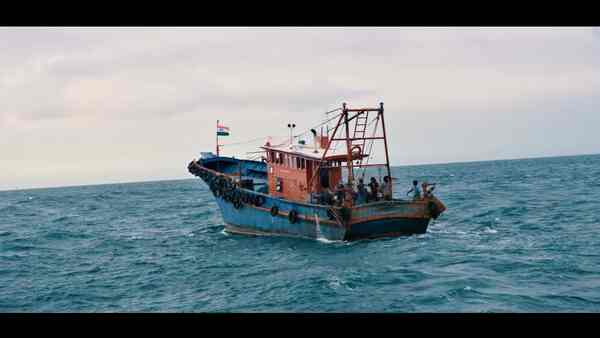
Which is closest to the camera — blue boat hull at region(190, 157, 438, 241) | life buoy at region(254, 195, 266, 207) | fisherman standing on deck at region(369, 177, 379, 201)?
blue boat hull at region(190, 157, 438, 241)

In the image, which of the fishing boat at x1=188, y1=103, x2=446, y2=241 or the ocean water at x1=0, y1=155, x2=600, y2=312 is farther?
the fishing boat at x1=188, y1=103, x2=446, y2=241

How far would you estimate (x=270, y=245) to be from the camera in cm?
2323

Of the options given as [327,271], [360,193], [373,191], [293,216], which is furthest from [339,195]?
[327,271]

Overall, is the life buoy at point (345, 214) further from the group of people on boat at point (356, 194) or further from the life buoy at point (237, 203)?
the life buoy at point (237, 203)

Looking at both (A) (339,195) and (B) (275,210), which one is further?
(B) (275,210)

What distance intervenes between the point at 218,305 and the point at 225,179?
14.0 m

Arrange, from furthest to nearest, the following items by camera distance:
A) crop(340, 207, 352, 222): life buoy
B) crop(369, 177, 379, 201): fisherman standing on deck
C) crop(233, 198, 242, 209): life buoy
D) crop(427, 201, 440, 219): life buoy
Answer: crop(233, 198, 242, 209): life buoy → crop(369, 177, 379, 201): fisherman standing on deck → crop(427, 201, 440, 219): life buoy → crop(340, 207, 352, 222): life buoy

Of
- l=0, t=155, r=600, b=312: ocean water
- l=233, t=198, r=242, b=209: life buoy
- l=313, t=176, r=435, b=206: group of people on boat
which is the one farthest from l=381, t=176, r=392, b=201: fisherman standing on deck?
l=233, t=198, r=242, b=209: life buoy

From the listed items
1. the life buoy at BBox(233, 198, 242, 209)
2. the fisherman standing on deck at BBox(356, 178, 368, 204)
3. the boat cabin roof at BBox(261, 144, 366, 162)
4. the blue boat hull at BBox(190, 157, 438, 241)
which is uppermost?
the boat cabin roof at BBox(261, 144, 366, 162)

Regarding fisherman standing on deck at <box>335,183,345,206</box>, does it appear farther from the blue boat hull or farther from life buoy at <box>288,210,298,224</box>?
life buoy at <box>288,210,298,224</box>

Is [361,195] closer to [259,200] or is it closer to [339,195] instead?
[339,195]

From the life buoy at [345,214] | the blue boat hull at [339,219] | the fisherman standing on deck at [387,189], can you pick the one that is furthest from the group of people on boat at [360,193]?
the blue boat hull at [339,219]

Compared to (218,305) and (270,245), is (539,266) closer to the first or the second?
(218,305)
